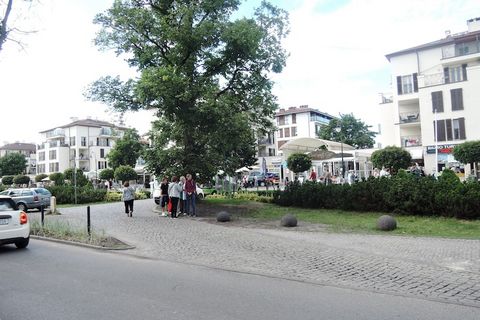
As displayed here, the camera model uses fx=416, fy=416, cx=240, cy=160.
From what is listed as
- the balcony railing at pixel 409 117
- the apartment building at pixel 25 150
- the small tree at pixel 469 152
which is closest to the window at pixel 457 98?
the balcony railing at pixel 409 117

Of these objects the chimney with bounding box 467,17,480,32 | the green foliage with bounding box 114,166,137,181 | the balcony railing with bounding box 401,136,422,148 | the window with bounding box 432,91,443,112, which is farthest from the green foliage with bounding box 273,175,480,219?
the chimney with bounding box 467,17,480,32

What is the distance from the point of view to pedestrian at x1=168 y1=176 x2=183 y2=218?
58.0ft

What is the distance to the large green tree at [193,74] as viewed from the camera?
1723cm

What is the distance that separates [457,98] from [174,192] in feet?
130

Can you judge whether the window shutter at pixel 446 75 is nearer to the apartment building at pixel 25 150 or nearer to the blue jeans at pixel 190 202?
the blue jeans at pixel 190 202

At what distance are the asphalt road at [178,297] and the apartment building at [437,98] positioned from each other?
40.2 metres

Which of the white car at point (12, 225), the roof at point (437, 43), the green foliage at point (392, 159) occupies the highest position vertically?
the roof at point (437, 43)

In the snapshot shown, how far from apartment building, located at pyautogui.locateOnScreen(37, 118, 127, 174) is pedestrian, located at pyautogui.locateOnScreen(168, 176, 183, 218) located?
84.7 m

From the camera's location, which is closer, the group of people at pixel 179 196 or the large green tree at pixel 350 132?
the group of people at pixel 179 196

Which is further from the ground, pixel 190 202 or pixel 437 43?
pixel 437 43

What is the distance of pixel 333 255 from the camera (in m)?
9.64

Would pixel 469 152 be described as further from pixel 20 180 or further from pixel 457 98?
pixel 20 180

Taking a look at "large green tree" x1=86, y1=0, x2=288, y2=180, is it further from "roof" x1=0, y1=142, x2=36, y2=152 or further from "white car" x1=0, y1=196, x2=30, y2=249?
"roof" x1=0, y1=142, x2=36, y2=152

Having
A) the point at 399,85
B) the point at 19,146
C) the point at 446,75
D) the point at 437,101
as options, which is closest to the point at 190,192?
the point at 437,101
